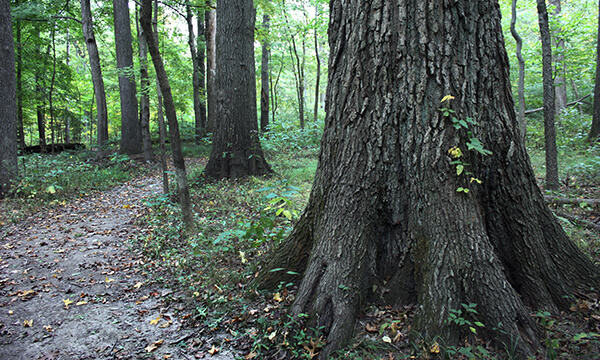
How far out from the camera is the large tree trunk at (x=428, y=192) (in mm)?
2324

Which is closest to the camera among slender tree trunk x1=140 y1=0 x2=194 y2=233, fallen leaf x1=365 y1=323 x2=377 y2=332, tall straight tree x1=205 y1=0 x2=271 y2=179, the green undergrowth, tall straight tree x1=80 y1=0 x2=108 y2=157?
fallen leaf x1=365 y1=323 x2=377 y2=332

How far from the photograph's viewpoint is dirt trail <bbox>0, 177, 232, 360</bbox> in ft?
9.26

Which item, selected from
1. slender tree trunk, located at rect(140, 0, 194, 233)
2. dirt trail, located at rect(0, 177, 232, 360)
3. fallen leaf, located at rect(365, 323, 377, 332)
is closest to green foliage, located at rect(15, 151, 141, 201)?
dirt trail, located at rect(0, 177, 232, 360)

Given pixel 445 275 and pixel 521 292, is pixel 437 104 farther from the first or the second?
pixel 521 292

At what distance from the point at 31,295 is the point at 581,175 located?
372 inches

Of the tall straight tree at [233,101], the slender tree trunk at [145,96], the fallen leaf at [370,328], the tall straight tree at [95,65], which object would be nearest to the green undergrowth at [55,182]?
the slender tree trunk at [145,96]

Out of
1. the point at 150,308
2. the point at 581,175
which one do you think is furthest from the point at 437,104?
the point at 581,175

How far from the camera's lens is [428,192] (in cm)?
239

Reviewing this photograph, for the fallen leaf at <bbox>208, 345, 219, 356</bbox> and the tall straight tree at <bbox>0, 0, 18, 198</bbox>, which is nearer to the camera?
the fallen leaf at <bbox>208, 345, 219, 356</bbox>

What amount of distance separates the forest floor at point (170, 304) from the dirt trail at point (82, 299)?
1 cm

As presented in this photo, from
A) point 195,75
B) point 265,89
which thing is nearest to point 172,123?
point 265,89

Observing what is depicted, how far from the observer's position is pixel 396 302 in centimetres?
264

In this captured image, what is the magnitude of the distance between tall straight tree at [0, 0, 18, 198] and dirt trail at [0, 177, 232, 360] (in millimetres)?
2814

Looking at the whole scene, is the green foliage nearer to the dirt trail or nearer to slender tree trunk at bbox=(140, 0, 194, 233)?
the dirt trail
